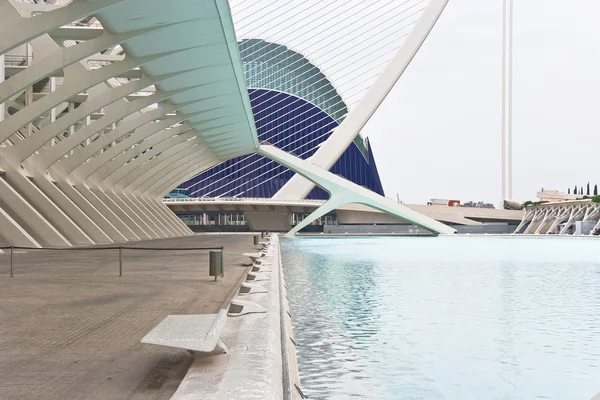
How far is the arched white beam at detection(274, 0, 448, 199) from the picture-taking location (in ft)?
136

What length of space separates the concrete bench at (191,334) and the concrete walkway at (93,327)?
0.19 metres

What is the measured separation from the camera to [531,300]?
31.3ft

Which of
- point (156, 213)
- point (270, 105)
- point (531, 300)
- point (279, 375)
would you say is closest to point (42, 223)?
point (531, 300)

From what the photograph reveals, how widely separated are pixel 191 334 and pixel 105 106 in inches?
662

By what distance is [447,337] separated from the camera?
6.80 m

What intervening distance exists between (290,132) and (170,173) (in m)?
25.0

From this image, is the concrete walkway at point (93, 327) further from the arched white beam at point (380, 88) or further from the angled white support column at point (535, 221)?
the angled white support column at point (535, 221)

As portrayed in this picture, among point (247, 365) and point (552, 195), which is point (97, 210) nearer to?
point (247, 365)

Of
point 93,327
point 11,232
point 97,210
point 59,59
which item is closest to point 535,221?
point 97,210

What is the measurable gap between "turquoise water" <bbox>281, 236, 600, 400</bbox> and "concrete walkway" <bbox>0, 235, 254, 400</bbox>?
3.43ft

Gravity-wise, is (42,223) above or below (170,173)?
below

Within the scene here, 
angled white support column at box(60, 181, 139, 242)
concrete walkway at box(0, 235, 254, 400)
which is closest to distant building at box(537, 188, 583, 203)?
angled white support column at box(60, 181, 139, 242)

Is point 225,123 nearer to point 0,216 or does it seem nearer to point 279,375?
point 0,216

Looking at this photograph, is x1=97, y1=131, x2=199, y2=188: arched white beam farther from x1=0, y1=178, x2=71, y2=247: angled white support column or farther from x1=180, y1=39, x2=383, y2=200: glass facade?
x1=180, y1=39, x2=383, y2=200: glass facade
